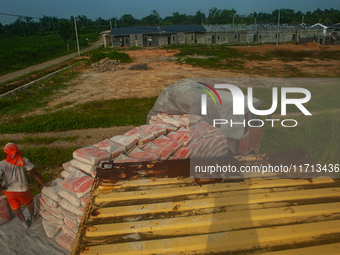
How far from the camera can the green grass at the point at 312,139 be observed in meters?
5.23

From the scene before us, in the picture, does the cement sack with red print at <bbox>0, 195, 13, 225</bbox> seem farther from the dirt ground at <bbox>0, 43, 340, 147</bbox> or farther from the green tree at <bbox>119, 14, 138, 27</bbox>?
the green tree at <bbox>119, 14, 138, 27</bbox>

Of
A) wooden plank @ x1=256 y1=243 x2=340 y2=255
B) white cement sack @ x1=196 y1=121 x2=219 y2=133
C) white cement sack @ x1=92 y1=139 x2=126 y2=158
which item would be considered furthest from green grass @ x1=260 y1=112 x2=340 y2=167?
wooden plank @ x1=256 y1=243 x2=340 y2=255

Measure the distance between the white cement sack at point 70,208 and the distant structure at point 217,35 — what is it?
128 ft

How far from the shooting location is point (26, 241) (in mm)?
3641

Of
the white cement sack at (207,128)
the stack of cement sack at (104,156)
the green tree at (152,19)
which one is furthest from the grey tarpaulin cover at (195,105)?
the green tree at (152,19)

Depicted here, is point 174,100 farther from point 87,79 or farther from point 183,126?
point 87,79

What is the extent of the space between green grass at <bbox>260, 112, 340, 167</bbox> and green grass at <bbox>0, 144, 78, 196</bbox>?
4.90 meters

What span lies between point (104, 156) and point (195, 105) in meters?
2.77

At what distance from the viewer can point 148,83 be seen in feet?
50.8

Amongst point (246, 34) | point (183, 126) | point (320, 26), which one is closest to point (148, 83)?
point (183, 126)

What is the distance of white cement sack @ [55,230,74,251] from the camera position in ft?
11.2

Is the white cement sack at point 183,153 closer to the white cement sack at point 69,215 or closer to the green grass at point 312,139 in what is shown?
the white cement sack at point 69,215

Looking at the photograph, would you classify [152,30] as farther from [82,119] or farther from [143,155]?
[143,155]

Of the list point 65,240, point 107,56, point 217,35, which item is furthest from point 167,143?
point 217,35
